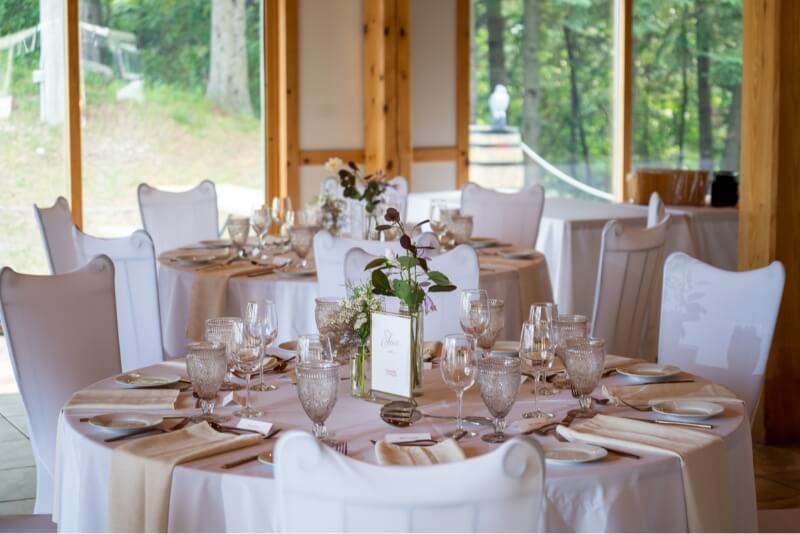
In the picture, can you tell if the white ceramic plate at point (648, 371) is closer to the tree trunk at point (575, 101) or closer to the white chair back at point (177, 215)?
the white chair back at point (177, 215)

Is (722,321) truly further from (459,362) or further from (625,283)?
(459,362)

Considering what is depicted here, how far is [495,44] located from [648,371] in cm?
651

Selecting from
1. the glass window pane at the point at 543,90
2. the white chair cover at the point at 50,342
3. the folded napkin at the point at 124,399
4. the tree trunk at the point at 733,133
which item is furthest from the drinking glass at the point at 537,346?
the tree trunk at the point at 733,133

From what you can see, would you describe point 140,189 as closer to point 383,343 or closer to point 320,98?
point 320,98

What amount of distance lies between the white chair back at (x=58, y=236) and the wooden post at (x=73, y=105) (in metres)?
2.47

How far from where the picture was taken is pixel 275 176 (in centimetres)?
840

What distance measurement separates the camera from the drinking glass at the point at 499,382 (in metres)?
2.27

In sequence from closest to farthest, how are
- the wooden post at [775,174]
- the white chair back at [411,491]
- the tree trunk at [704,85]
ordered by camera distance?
the white chair back at [411,491] < the wooden post at [775,174] < the tree trunk at [704,85]

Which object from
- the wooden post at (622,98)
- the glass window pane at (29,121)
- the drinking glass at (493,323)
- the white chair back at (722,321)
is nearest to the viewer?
the drinking glass at (493,323)

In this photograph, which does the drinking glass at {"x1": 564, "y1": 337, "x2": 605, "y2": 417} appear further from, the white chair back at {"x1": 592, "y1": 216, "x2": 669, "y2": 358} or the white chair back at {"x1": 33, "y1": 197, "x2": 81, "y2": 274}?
the white chair back at {"x1": 33, "y1": 197, "x2": 81, "y2": 274}

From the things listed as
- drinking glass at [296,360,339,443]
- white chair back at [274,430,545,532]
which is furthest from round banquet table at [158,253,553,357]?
Result: white chair back at [274,430,545,532]

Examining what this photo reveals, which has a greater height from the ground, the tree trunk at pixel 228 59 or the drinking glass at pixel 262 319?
the tree trunk at pixel 228 59

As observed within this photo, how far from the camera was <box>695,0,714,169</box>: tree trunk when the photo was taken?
973 centimetres

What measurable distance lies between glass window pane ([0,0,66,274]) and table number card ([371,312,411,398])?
5.26m
